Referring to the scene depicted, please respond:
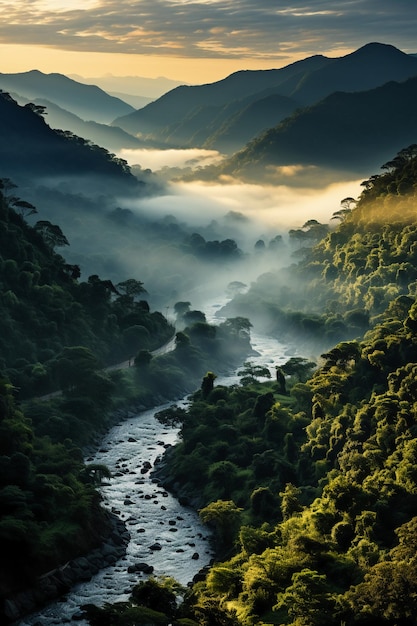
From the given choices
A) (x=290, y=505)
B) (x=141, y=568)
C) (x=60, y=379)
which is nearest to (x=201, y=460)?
(x=290, y=505)

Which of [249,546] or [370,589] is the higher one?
[370,589]

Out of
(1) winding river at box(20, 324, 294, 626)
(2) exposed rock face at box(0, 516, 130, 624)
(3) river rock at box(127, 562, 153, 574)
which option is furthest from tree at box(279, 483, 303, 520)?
(2) exposed rock face at box(0, 516, 130, 624)

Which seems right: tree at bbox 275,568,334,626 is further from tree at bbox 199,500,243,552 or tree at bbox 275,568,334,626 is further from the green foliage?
tree at bbox 199,500,243,552

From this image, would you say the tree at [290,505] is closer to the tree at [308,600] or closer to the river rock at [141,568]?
the river rock at [141,568]

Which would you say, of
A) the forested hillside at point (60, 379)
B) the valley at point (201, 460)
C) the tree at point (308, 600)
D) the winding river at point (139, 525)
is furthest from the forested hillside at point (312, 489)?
the forested hillside at point (60, 379)

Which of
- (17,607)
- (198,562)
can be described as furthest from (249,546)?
(17,607)

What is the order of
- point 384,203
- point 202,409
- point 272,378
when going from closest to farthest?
1. point 202,409
2. point 272,378
3. point 384,203

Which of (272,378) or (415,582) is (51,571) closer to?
(415,582)

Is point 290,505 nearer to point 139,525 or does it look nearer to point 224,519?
point 224,519
